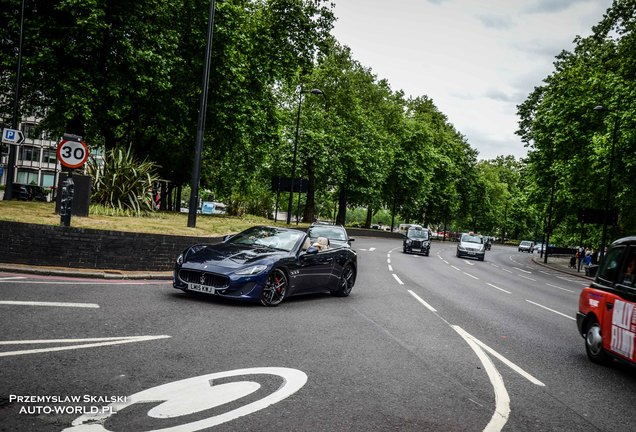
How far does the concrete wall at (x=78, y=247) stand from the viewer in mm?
11359

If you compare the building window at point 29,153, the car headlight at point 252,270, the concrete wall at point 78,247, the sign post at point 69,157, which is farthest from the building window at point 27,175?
the car headlight at point 252,270

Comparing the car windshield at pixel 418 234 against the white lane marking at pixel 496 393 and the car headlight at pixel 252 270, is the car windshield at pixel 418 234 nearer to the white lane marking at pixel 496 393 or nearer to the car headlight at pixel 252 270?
the car headlight at pixel 252 270

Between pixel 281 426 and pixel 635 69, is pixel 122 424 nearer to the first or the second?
pixel 281 426

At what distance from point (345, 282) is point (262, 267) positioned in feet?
11.1

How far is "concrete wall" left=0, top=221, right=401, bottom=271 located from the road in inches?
54.5

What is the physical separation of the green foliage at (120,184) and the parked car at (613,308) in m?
13.4

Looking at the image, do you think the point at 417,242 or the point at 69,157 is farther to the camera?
the point at 417,242

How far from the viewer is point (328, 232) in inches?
778

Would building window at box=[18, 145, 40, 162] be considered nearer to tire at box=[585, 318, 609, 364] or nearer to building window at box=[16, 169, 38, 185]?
building window at box=[16, 169, 38, 185]

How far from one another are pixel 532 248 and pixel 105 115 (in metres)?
68.8

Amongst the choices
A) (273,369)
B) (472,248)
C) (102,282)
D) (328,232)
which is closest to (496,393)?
(273,369)

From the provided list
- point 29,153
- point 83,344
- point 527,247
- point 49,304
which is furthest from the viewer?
point 29,153

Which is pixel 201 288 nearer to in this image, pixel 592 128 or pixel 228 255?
pixel 228 255

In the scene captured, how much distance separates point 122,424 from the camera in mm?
3697
